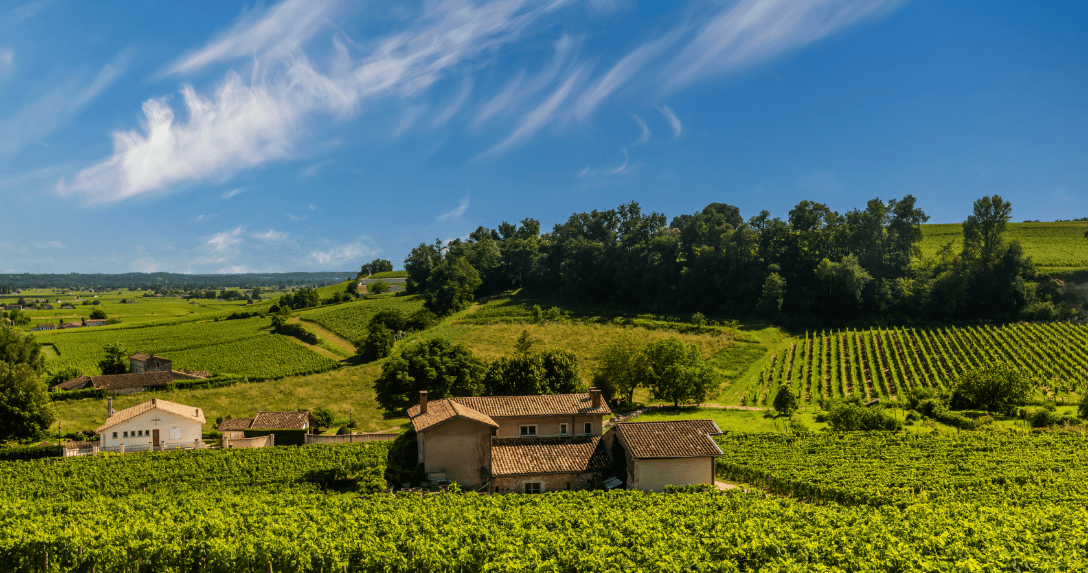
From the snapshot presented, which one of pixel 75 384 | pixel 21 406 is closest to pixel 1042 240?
pixel 21 406

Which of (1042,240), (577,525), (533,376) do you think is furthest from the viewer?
(1042,240)

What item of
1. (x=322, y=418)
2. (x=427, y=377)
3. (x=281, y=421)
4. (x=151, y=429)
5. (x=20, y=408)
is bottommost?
(x=322, y=418)

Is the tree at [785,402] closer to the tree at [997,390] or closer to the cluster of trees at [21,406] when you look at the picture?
the tree at [997,390]

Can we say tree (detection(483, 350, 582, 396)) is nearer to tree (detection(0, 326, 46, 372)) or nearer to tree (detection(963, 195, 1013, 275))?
tree (detection(0, 326, 46, 372))

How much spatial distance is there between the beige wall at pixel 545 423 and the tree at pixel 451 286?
66.7 m

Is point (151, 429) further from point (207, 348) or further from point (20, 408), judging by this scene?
point (207, 348)

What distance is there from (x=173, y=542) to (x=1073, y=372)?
255 ft

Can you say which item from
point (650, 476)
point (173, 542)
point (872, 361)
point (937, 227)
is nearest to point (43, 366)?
point (173, 542)

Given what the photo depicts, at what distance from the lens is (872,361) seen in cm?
6656

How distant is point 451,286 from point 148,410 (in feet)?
202

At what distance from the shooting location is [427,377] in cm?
5675

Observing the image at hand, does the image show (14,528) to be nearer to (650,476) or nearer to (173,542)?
(173,542)

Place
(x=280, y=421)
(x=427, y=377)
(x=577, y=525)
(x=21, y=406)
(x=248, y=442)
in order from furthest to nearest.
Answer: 1. (x=427, y=377)
2. (x=280, y=421)
3. (x=248, y=442)
4. (x=21, y=406)
5. (x=577, y=525)

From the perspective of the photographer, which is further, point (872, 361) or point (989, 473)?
point (872, 361)
